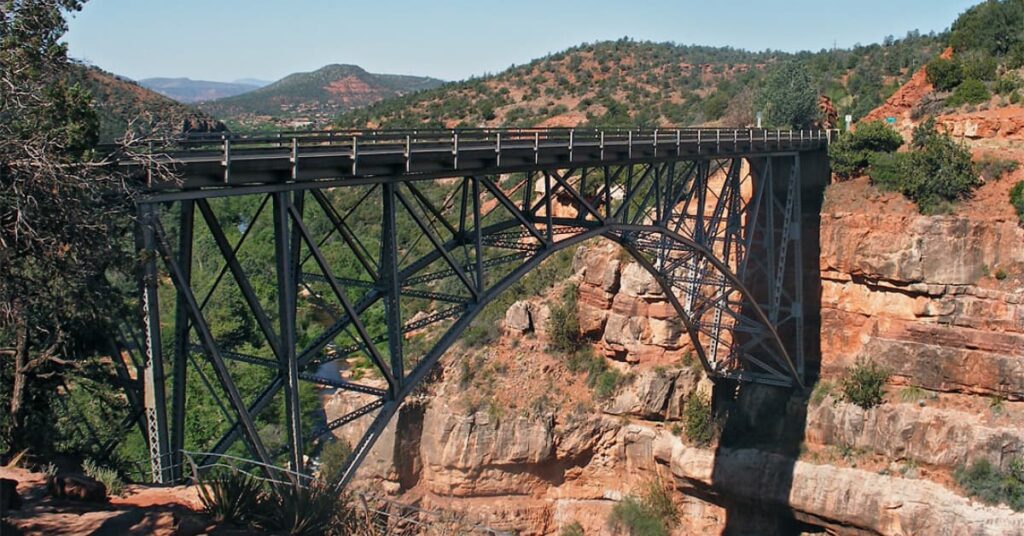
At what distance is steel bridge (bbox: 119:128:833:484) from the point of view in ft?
34.5

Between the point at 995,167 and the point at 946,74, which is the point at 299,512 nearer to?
the point at 995,167

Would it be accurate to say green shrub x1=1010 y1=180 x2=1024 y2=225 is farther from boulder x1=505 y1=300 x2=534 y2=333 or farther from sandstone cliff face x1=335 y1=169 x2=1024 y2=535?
boulder x1=505 y1=300 x2=534 y2=333

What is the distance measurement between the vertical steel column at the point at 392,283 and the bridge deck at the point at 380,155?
0.46m

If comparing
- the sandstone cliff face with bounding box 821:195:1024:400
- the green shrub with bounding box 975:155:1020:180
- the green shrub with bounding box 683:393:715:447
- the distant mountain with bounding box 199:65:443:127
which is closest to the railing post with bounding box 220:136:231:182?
the green shrub with bounding box 683:393:715:447

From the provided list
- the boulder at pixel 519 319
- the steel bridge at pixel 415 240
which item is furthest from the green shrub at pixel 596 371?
the steel bridge at pixel 415 240

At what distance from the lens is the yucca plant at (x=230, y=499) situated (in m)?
10.3

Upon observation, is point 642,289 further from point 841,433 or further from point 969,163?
point 969,163

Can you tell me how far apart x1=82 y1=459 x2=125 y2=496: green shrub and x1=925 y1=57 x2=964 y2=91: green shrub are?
29.3 metres

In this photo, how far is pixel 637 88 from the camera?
2387 inches

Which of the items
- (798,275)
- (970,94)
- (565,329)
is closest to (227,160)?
(798,275)

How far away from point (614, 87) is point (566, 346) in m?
34.6

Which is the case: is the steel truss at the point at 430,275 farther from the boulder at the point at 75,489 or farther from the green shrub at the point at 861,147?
the green shrub at the point at 861,147

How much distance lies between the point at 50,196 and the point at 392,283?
5.51m

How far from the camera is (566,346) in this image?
30.3 metres
